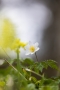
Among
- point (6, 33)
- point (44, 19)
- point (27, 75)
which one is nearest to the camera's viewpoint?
point (6, 33)

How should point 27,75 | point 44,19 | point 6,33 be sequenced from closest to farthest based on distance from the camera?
point 6,33 < point 27,75 < point 44,19

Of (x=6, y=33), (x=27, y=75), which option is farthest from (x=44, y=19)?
(x=6, y=33)

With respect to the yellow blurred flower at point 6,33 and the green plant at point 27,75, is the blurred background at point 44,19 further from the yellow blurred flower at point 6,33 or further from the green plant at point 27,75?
the yellow blurred flower at point 6,33

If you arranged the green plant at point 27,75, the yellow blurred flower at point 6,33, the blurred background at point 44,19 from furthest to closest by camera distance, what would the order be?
the blurred background at point 44,19, the green plant at point 27,75, the yellow blurred flower at point 6,33

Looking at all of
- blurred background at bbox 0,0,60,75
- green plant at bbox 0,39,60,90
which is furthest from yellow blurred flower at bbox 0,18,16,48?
blurred background at bbox 0,0,60,75

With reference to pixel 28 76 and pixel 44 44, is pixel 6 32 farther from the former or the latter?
pixel 44 44

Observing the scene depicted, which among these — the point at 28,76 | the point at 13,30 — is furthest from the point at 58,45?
the point at 13,30

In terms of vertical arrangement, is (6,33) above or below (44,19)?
below

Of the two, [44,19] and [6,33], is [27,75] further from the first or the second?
[44,19]

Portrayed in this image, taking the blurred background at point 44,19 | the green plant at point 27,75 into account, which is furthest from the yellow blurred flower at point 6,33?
the blurred background at point 44,19
